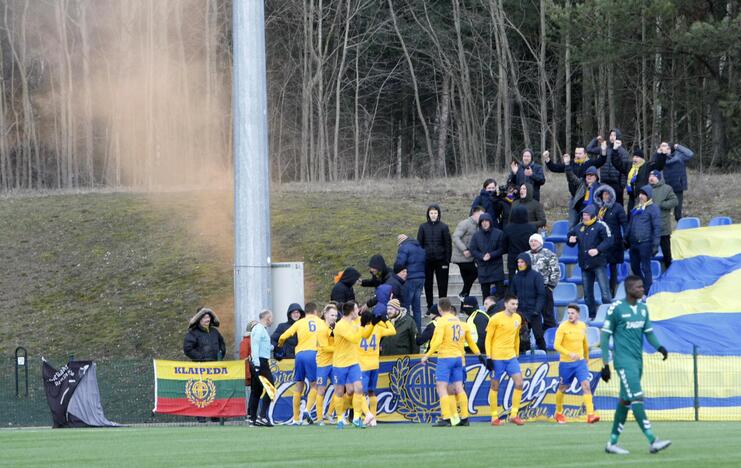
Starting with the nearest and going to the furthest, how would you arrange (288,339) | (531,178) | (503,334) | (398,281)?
1. (503,334)
2. (288,339)
3. (398,281)
4. (531,178)

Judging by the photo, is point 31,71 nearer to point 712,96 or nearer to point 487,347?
point 712,96

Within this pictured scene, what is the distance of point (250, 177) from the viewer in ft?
76.8

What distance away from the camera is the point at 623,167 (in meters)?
24.8

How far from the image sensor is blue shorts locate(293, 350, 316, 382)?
2019cm

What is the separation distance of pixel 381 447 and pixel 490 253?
940 cm

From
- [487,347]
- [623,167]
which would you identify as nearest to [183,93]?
[623,167]

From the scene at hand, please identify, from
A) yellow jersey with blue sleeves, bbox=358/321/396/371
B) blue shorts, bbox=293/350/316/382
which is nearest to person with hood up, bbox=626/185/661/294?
yellow jersey with blue sleeves, bbox=358/321/396/371

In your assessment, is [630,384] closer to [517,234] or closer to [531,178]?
[517,234]

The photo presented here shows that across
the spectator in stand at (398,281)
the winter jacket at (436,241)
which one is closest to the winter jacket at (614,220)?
the winter jacket at (436,241)

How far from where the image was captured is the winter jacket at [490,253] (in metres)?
23.2

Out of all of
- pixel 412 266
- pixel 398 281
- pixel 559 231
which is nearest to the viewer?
pixel 398 281

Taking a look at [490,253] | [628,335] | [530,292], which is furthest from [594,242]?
[628,335]

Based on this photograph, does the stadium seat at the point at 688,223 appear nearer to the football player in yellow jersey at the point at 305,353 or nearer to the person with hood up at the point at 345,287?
the person with hood up at the point at 345,287

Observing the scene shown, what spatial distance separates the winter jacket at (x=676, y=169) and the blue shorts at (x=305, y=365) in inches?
386
